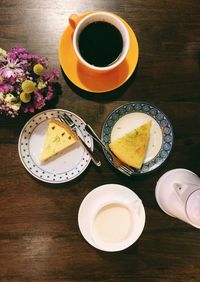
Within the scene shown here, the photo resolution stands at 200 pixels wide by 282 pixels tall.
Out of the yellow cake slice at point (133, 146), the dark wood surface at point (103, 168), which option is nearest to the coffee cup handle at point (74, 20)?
the dark wood surface at point (103, 168)

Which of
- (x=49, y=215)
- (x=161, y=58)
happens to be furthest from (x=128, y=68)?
(x=49, y=215)

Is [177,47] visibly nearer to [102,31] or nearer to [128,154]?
[102,31]

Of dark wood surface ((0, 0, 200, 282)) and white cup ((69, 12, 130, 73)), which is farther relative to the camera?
dark wood surface ((0, 0, 200, 282))

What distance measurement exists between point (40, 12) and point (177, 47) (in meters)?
0.42

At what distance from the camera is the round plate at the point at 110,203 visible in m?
1.13

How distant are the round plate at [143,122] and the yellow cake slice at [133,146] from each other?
0.07 feet

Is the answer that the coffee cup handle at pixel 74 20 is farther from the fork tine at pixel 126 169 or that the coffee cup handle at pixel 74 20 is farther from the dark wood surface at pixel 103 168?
the fork tine at pixel 126 169

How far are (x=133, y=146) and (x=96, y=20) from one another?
37 cm

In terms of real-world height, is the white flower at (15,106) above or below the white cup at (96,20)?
below

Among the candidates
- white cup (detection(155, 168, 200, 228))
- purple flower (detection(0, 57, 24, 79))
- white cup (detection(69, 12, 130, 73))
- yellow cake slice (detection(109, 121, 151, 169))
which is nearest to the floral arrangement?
purple flower (detection(0, 57, 24, 79))

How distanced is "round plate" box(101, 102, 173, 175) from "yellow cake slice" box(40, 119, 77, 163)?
0.10 meters

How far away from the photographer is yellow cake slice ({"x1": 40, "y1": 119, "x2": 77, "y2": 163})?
1.17 m

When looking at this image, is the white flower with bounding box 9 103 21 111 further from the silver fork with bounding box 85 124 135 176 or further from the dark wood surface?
the silver fork with bounding box 85 124 135 176

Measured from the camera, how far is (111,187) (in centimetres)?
116
